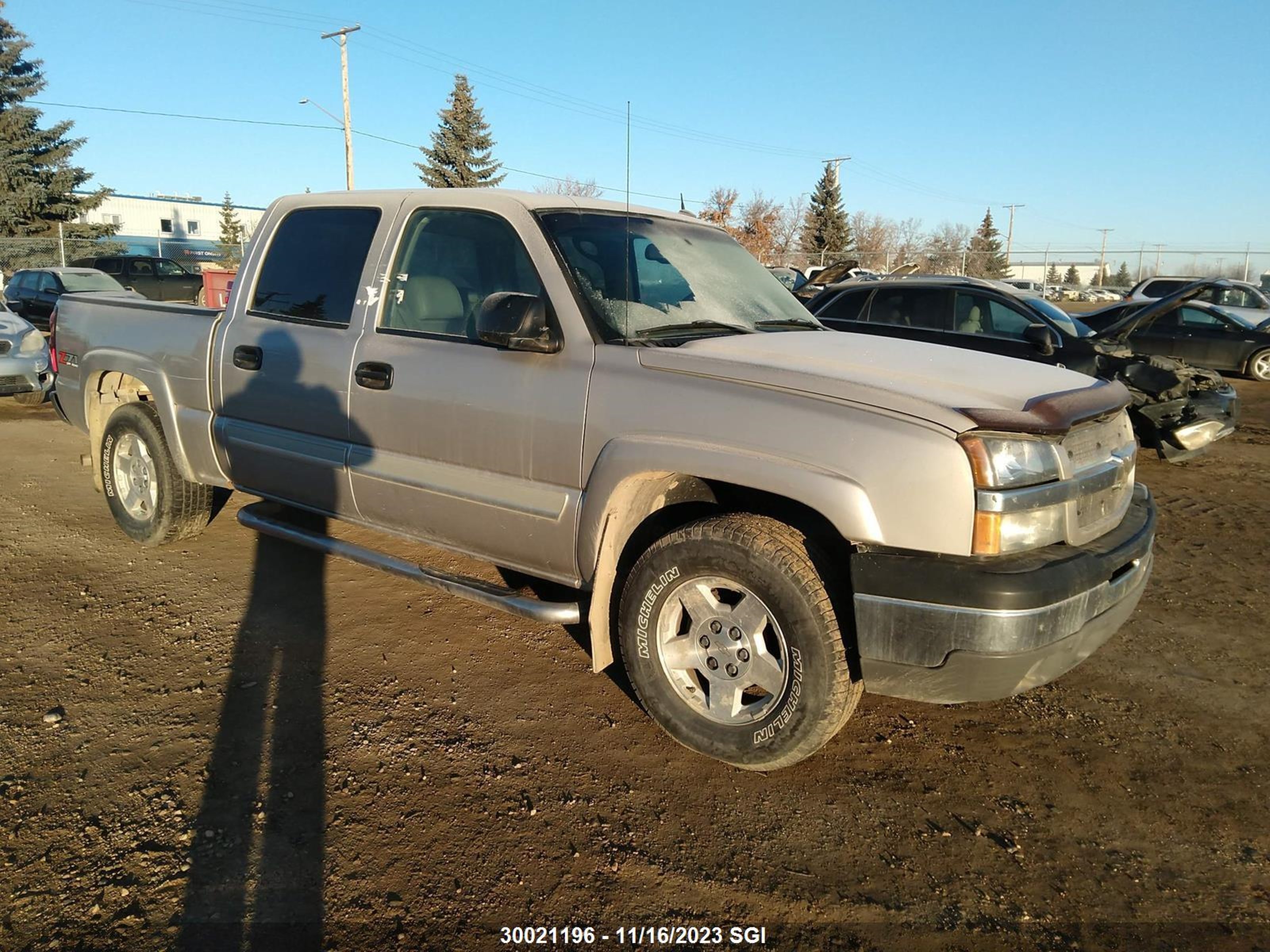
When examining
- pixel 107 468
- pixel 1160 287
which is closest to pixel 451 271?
pixel 107 468

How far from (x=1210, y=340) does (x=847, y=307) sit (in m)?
9.43

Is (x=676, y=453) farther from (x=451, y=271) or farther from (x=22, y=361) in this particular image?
(x=22, y=361)

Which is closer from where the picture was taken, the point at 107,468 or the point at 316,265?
the point at 316,265

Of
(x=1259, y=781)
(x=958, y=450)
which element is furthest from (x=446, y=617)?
(x=1259, y=781)

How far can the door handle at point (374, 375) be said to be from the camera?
3.69 m

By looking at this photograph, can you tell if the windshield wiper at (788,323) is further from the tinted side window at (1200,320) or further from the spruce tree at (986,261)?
the spruce tree at (986,261)

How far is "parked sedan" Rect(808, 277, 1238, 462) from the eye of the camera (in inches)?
312

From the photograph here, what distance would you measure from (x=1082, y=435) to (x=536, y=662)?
2411 millimetres

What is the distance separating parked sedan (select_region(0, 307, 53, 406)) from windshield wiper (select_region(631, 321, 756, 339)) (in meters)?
8.96

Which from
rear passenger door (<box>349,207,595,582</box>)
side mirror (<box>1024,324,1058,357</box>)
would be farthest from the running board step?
side mirror (<box>1024,324,1058,357</box>)

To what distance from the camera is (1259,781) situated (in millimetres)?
3014

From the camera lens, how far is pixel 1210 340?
14875 mm

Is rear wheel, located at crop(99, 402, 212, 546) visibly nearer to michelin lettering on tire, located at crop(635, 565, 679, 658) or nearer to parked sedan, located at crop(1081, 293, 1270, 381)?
michelin lettering on tire, located at crop(635, 565, 679, 658)

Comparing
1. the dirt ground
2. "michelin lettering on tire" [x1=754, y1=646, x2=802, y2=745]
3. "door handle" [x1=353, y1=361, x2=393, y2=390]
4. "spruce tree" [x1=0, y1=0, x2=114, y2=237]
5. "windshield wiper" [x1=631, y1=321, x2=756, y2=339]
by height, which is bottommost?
the dirt ground
